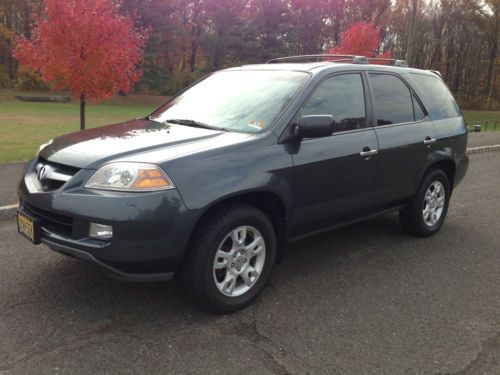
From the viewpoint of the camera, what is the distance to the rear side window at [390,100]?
4.45 meters

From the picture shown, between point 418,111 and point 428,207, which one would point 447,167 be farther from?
point 418,111

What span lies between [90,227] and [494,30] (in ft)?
155

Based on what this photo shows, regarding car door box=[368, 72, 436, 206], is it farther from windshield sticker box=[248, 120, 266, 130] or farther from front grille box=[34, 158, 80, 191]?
front grille box=[34, 158, 80, 191]

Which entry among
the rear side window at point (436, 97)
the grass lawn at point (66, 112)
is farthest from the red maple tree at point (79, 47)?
the rear side window at point (436, 97)

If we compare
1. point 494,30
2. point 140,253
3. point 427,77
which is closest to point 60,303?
point 140,253

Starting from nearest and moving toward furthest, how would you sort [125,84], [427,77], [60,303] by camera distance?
[60,303] < [427,77] < [125,84]

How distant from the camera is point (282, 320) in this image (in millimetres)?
3318

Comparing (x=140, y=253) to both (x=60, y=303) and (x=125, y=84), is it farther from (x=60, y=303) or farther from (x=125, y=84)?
(x=125, y=84)

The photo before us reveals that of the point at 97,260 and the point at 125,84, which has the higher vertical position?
the point at 125,84

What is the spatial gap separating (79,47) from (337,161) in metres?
7.97

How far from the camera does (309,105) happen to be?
3.82 meters

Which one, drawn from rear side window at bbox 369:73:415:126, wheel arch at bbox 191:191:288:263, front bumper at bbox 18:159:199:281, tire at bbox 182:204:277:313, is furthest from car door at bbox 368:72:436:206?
front bumper at bbox 18:159:199:281

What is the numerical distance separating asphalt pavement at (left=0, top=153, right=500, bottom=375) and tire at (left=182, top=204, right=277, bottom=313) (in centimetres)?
Answer: 16

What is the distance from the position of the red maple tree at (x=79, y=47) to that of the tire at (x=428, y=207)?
24.8 feet
